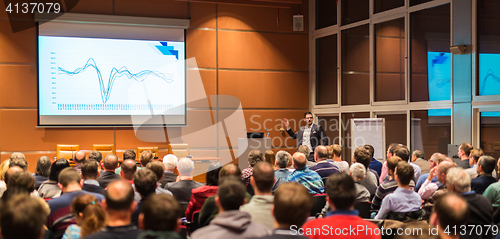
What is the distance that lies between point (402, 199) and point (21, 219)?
2614mm

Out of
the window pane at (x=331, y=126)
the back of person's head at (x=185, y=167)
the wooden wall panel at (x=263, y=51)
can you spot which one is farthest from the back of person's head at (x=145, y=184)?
the window pane at (x=331, y=126)

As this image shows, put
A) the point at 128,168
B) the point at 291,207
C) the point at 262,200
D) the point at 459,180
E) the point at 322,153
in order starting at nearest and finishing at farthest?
the point at 291,207
the point at 262,200
the point at 459,180
the point at 128,168
the point at 322,153

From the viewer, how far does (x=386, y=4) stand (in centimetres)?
753

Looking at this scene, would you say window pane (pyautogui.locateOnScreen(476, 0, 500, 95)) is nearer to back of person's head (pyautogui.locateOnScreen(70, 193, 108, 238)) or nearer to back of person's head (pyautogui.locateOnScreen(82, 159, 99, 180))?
back of person's head (pyautogui.locateOnScreen(82, 159, 99, 180))

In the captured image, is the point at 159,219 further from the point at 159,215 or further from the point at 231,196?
the point at 231,196

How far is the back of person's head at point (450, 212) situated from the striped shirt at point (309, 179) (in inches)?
84.1

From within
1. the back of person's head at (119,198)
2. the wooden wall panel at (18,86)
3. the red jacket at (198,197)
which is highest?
the wooden wall panel at (18,86)

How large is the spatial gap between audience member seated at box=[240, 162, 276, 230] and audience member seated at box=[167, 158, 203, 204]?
1.32m

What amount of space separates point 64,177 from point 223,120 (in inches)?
226

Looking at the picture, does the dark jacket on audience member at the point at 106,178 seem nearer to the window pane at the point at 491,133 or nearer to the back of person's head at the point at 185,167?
the back of person's head at the point at 185,167

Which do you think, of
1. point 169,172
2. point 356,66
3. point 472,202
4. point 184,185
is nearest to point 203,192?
point 184,185

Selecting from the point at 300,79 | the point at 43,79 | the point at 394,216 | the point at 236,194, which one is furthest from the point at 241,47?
the point at 236,194

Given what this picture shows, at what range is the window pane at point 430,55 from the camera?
251 inches

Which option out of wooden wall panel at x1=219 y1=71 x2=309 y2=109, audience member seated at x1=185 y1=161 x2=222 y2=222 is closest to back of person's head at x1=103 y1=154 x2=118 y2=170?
audience member seated at x1=185 y1=161 x2=222 y2=222
